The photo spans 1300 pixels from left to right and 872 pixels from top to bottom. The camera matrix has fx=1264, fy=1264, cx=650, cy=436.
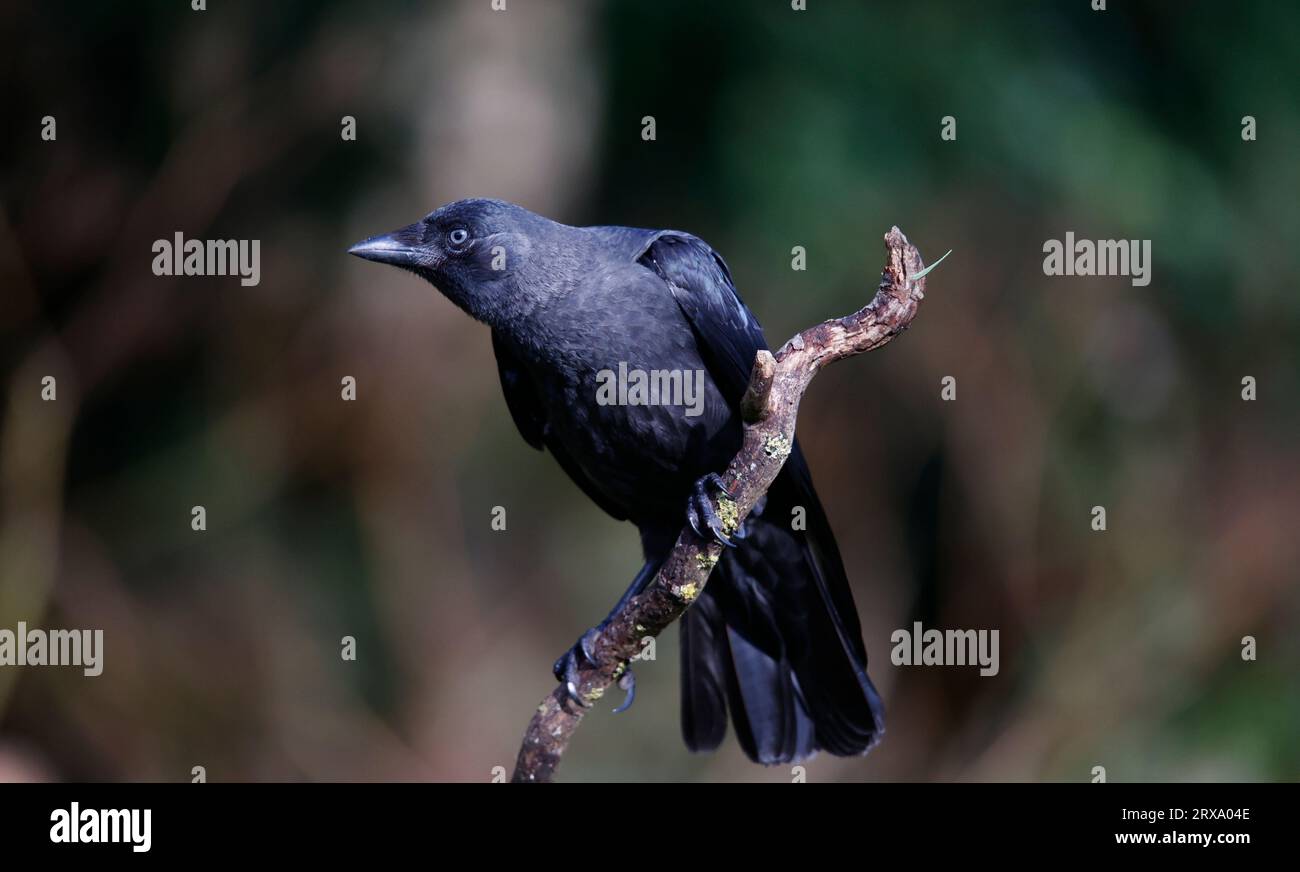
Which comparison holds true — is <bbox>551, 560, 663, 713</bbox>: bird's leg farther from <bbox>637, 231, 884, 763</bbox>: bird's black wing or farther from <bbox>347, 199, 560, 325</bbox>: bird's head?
<bbox>347, 199, 560, 325</bbox>: bird's head

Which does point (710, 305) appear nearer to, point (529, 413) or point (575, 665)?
point (529, 413)

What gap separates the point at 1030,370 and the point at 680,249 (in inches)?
139

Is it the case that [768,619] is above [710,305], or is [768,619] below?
below

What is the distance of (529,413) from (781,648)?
1443mm

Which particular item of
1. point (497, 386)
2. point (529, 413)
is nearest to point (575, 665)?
point (529, 413)

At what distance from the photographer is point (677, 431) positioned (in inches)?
179

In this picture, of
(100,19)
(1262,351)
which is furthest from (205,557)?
(1262,351)

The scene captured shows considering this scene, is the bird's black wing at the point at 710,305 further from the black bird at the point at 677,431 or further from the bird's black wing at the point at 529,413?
the bird's black wing at the point at 529,413

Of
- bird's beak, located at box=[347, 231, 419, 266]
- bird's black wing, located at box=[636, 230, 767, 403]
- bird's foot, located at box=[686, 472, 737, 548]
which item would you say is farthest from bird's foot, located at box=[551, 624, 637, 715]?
bird's beak, located at box=[347, 231, 419, 266]

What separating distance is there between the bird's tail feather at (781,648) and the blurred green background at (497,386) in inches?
91.7

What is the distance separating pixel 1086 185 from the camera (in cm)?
735

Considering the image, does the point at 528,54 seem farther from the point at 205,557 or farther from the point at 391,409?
the point at 205,557

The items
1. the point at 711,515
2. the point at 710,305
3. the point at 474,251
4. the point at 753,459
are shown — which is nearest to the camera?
the point at 753,459

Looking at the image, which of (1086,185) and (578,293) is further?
(1086,185)
